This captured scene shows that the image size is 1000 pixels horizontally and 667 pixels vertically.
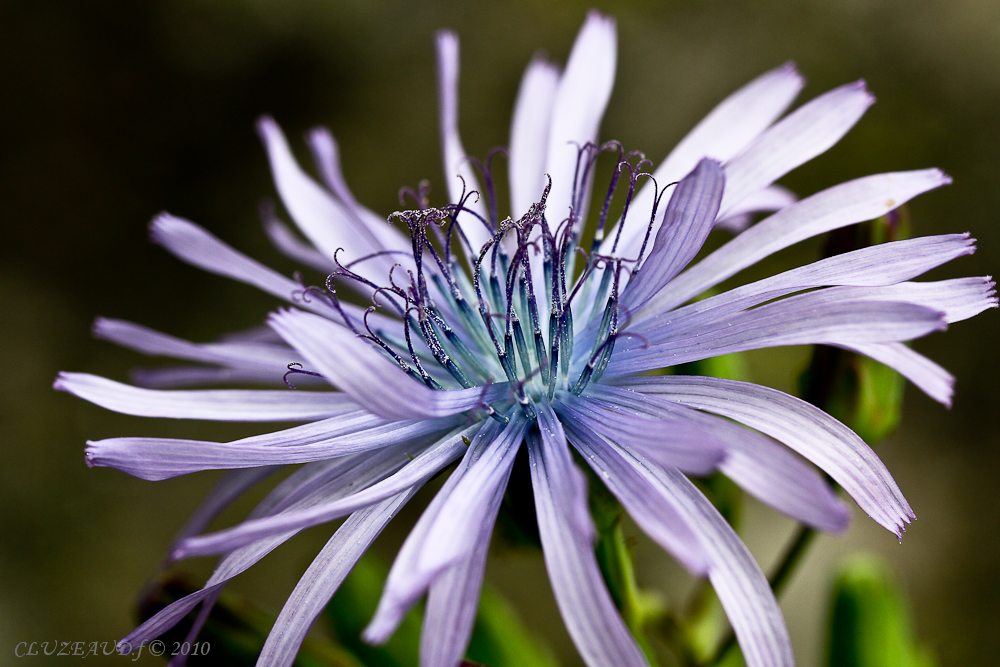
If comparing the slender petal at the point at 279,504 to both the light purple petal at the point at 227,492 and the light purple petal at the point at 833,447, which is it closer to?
the light purple petal at the point at 227,492

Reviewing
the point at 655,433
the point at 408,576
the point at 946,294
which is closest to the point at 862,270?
the point at 946,294

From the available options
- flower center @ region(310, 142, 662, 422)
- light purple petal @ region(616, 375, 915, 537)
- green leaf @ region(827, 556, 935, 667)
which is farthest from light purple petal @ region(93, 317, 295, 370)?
green leaf @ region(827, 556, 935, 667)

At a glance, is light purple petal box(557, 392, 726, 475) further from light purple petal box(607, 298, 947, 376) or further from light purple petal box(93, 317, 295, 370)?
light purple petal box(93, 317, 295, 370)

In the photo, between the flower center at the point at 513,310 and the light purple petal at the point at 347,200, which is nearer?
the flower center at the point at 513,310

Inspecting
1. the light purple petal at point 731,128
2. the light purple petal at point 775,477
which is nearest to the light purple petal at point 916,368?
the light purple petal at point 775,477

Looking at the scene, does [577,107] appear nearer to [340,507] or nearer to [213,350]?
[213,350]
